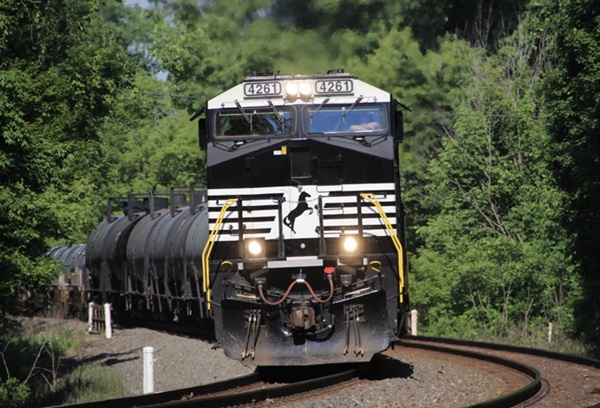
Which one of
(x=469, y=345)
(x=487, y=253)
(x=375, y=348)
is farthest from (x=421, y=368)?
(x=487, y=253)

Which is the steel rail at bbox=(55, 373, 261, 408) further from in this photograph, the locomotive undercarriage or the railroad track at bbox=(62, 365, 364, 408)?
the locomotive undercarriage

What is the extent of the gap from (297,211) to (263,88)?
194 cm

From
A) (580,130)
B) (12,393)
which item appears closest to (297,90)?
(12,393)

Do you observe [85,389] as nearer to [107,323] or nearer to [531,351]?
[531,351]

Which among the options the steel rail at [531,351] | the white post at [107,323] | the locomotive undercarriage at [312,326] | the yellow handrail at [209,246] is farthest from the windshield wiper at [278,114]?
the white post at [107,323]

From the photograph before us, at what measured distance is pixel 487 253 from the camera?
28.5 metres

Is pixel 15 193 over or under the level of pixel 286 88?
under

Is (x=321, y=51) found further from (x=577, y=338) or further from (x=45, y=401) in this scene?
(x=45, y=401)

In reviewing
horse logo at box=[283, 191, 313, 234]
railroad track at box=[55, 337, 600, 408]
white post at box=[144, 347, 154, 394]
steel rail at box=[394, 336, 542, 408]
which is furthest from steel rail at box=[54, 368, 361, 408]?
steel rail at box=[394, 336, 542, 408]

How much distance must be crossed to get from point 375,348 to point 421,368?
9.11 feet

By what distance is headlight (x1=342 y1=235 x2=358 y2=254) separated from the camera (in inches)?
532

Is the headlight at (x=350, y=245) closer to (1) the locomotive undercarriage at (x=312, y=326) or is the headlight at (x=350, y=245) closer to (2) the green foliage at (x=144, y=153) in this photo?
(1) the locomotive undercarriage at (x=312, y=326)

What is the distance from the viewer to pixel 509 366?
1623 centimetres

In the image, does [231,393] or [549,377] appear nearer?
[231,393]
